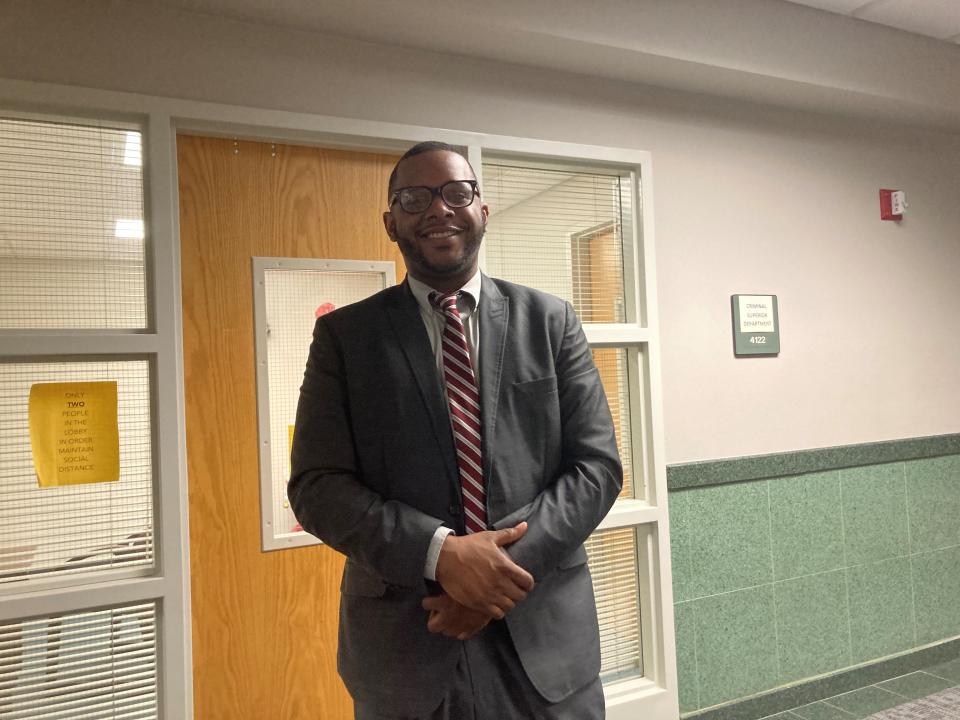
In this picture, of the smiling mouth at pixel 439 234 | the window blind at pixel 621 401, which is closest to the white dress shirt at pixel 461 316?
the smiling mouth at pixel 439 234

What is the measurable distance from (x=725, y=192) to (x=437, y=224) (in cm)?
180

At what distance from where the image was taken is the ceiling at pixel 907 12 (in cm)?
267

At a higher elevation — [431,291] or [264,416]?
[431,291]

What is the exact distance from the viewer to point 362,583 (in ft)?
4.28

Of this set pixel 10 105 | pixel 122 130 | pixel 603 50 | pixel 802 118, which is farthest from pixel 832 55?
pixel 10 105

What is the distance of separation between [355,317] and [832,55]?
239 cm

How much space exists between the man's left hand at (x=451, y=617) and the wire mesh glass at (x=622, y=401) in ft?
4.34

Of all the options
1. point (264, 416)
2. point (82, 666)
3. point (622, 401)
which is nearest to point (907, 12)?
point (622, 401)

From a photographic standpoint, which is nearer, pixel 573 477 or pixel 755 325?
pixel 573 477

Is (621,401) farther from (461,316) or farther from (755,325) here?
(461,316)

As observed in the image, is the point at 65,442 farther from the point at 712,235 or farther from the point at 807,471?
the point at 807,471

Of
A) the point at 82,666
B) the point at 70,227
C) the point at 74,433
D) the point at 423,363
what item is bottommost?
the point at 82,666

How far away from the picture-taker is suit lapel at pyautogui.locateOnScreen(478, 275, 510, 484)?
132 cm

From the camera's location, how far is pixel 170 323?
186 centimetres
